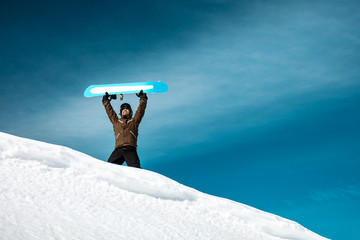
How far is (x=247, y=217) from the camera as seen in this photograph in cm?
513

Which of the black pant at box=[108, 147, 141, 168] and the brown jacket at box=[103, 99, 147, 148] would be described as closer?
the black pant at box=[108, 147, 141, 168]

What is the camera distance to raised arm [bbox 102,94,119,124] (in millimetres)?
7918

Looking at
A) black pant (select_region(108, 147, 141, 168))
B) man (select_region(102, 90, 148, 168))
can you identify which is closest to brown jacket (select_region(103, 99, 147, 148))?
man (select_region(102, 90, 148, 168))

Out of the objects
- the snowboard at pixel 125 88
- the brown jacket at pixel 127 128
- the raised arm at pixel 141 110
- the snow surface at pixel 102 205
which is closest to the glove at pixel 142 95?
the raised arm at pixel 141 110

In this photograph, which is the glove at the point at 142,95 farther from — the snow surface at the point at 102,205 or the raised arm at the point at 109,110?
the snow surface at the point at 102,205

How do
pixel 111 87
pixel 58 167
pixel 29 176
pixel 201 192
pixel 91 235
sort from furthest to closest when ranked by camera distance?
pixel 111 87
pixel 201 192
pixel 58 167
pixel 29 176
pixel 91 235

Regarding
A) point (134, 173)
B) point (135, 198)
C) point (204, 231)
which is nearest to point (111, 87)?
point (134, 173)

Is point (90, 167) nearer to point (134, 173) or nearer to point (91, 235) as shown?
point (134, 173)

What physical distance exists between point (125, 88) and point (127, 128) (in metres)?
1.63

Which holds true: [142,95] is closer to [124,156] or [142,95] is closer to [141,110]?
[141,110]

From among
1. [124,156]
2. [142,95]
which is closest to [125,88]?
[142,95]

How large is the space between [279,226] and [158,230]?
2050mm

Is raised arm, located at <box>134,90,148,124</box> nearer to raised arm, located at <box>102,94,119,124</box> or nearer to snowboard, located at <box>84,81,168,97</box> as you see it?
raised arm, located at <box>102,94,119,124</box>

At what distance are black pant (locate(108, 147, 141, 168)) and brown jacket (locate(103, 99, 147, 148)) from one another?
3.9 inches
